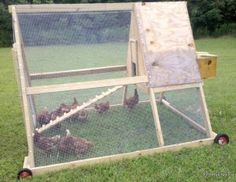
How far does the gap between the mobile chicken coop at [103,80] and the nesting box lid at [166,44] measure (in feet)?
0.03

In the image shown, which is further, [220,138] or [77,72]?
[77,72]

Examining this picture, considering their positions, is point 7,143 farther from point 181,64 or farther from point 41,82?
point 181,64

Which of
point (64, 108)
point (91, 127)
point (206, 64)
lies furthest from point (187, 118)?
point (64, 108)

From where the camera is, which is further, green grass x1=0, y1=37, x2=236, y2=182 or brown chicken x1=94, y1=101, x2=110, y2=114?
brown chicken x1=94, y1=101, x2=110, y2=114

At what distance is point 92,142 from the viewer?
12.9 feet

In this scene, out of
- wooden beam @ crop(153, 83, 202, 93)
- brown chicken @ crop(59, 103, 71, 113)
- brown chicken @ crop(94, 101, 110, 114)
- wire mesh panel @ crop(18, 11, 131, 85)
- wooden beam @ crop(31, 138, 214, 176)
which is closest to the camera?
wooden beam @ crop(31, 138, 214, 176)

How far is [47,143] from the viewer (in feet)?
12.3

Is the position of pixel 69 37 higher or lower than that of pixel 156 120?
higher

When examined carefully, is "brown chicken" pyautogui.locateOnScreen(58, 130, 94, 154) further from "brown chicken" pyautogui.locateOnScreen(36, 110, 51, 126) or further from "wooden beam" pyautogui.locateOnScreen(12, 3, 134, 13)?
"wooden beam" pyautogui.locateOnScreen(12, 3, 134, 13)

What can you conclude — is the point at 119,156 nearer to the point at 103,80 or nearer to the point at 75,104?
the point at 103,80

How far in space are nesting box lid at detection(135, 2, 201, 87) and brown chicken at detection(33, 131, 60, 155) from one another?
1081 mm

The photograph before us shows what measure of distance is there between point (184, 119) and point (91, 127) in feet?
3.49

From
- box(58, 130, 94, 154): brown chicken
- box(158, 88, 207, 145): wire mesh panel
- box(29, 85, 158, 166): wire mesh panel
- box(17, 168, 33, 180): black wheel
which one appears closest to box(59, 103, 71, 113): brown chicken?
box(29, 85, 158, 166): wire mesh panel

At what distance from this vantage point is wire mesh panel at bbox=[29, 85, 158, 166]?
3761 mm
